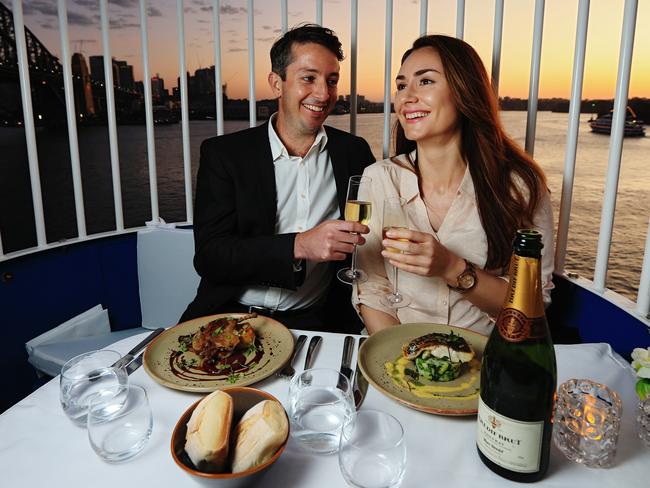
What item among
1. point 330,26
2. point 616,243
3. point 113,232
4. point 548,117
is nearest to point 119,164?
point 113,232

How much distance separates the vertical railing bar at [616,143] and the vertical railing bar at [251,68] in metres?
1.51

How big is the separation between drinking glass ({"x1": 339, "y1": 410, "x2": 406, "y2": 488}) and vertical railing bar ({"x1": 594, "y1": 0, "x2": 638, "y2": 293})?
126 cm

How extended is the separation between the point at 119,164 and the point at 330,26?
119 cm

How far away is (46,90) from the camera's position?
7.43ft

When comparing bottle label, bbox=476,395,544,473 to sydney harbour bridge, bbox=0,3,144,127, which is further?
sydney harbour bridge, bbox=0,3,144,127

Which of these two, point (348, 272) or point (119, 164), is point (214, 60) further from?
point (348, 272)

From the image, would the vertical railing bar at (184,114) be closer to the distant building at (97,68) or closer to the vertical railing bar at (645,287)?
the distant building at (97,68)

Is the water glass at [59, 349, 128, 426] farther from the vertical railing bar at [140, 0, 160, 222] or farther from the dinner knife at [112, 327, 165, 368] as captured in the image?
the vertical railing bar at [140, 0, 160, 222]

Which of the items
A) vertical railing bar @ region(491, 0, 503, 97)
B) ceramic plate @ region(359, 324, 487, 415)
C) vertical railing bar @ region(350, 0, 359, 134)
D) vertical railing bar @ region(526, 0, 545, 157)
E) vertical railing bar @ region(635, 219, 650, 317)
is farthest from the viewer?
vertical railing bar @ region(350, 0, 359, 134)

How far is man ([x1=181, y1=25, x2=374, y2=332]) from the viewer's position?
1987 mm

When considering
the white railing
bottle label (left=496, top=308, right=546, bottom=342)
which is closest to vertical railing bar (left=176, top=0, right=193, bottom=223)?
the white railing

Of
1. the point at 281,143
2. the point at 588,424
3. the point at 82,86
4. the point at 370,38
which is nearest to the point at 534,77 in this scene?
the point at 370,38

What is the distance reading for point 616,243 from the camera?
5.59 feet

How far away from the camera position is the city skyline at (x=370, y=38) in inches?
68.4
